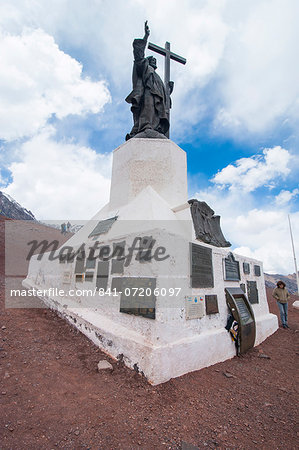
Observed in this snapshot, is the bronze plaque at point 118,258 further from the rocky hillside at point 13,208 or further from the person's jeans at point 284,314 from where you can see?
the rocky hillside at point 13,208

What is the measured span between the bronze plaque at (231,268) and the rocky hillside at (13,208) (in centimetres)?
4511

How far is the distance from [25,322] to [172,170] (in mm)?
5299

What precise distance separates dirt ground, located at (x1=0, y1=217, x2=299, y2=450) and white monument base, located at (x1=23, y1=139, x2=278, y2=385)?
239 millimetres

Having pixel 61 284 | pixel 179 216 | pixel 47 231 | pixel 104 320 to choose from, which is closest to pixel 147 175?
pixel 179 216

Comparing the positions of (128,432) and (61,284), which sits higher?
(61,284)

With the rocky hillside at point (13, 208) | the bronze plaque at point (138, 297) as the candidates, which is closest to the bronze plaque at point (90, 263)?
the bronze plaque at point (138, 297)

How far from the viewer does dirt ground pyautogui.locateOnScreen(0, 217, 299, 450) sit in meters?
1.92

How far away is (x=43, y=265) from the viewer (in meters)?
7.96

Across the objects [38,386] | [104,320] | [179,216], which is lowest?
[38,386]

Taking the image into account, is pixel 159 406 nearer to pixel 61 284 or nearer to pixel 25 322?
pixel 25 322

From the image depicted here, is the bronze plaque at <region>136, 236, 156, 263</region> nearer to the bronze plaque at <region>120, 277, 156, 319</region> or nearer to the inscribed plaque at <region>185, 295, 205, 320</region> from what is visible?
the bronze plaque at <region>120, 277, 156, 319</region>

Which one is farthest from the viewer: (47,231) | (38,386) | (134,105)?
(47,231)

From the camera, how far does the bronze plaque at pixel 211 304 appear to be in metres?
3.65

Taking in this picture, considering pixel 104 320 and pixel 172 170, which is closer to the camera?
pixel 104 320
